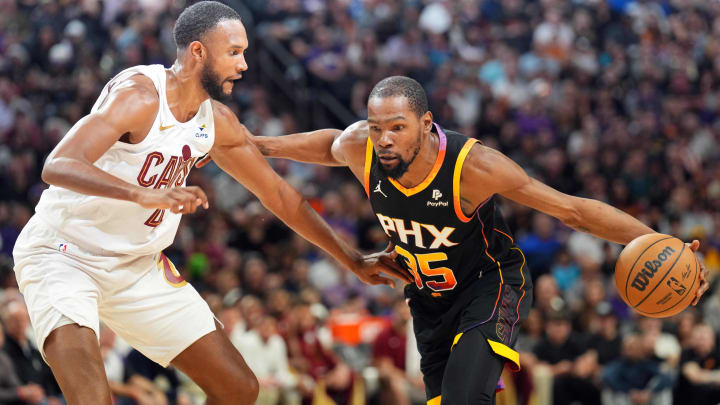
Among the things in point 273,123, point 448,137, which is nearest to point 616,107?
point 273,123

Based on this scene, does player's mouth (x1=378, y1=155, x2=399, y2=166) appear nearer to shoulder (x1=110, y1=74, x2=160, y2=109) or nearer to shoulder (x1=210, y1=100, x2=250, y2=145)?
shoulder (x1=210, y1=100, x2=250, y2=145)

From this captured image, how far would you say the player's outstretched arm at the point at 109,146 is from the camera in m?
3.59

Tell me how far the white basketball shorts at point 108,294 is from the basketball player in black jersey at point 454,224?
1.18 metres

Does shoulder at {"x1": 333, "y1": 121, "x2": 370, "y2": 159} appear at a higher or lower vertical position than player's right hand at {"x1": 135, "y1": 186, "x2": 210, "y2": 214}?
lower

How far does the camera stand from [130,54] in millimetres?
12688

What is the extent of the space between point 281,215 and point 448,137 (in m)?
1.06

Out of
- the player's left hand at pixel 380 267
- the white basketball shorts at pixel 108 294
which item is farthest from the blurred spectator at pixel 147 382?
the white basketball shorts at pixel 108 294

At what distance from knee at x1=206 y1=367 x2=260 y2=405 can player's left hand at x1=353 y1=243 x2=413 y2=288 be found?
1.02 metres

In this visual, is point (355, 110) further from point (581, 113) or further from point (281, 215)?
point (281, 215)

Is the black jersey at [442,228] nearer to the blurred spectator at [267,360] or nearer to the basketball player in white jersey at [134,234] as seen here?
the basketball player in white jersey at [134,234]

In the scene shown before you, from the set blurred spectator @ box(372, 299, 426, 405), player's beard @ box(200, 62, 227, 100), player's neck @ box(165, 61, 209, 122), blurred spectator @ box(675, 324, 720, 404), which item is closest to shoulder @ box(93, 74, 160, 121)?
player's neck @ box(165, 61, 209, 122)

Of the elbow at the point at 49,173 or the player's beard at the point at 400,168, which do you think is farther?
the player's beard at the point at 400,168

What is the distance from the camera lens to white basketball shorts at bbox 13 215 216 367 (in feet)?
13.2

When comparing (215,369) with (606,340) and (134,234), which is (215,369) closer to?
(134,234)
